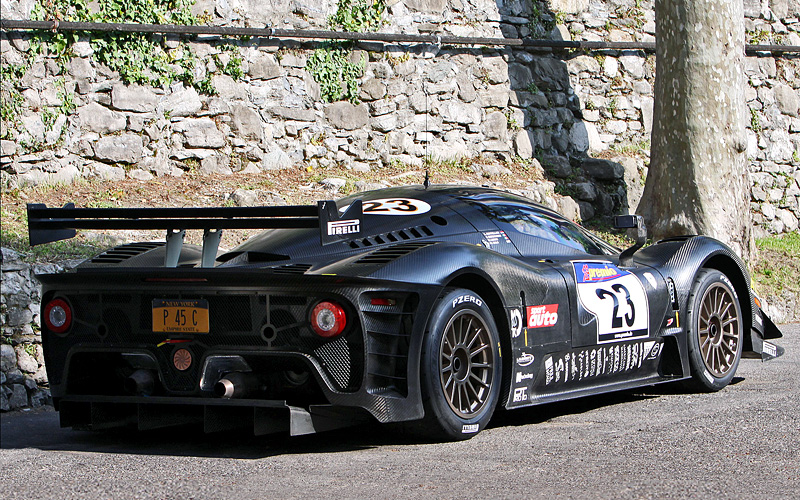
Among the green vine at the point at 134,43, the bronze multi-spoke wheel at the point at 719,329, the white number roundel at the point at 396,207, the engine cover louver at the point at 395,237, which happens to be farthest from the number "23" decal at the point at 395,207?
the green vine at the point at 134,43

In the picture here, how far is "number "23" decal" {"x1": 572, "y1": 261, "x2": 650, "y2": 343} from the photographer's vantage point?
561 centimetres

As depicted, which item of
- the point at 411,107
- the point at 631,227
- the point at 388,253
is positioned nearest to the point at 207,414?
the point at 388,253

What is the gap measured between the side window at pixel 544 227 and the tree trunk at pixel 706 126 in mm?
5953

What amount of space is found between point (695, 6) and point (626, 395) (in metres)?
6.93

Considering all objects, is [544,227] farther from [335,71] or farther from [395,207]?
[335,71]

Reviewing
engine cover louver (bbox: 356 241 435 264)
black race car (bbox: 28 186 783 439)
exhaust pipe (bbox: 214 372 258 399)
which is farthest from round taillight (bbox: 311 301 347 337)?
exhaust pipe (bbox: 214 372 258 399)

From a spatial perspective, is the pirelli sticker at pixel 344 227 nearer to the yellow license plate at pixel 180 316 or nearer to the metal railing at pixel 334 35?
the yellow license plate at pixel 180 316

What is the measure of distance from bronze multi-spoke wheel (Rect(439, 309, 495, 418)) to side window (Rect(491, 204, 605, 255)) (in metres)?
1.05

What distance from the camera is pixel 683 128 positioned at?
39.1ft

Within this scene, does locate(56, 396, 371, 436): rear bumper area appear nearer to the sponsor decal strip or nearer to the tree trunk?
the sponsor decal strip

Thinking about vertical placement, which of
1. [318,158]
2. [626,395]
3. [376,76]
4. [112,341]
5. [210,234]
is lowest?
[626,395]

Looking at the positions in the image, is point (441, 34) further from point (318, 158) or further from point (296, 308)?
point (296, 308)

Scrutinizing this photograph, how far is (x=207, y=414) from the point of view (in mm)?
4609

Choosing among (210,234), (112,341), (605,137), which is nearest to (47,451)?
(112,341)
